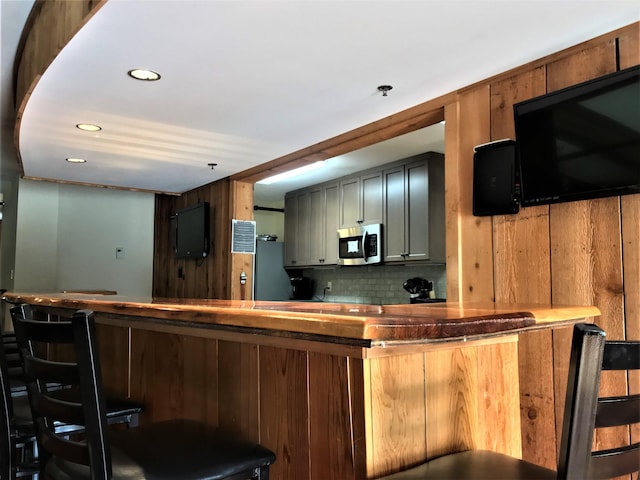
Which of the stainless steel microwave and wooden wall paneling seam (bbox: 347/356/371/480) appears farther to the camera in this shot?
the stainless steel microwave

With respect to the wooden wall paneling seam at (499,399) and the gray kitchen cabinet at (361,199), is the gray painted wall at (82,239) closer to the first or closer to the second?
the gray kitchen cabinet at (361,199)

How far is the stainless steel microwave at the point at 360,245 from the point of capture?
194 inches

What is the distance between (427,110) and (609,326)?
1.58 m

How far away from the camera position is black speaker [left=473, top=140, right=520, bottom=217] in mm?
2516

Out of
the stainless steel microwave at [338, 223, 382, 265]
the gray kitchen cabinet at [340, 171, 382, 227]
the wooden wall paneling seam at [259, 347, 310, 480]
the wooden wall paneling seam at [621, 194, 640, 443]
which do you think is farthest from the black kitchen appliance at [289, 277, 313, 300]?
the wooden wall paneling seam at [259, 347, 310, 480]

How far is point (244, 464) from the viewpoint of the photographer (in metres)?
1.17

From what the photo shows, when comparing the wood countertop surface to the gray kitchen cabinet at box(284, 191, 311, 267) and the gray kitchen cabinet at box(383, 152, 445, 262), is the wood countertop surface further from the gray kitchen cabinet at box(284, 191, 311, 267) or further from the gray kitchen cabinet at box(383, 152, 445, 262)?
the gray kitchen cabinet at box(284, 191, 311, 267)

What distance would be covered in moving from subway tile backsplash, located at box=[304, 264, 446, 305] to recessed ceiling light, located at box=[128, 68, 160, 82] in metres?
3.04

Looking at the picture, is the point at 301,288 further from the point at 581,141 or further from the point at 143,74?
the point at 581,141

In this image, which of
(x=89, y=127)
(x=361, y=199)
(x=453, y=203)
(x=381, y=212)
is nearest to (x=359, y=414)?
(x=453, y=203)

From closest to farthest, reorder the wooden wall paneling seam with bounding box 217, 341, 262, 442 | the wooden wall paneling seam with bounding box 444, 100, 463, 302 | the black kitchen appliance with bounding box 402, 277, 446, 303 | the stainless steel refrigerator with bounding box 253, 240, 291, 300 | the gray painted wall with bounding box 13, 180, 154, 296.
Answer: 1. the wooden wall paneling seam with bounding box 217, 341, 262, 442
2. the wooden wall paneling seam with bounding box 444, 100, 463, 302
3. the black kitchen appliance with bounding box 402, 277, 446, 303
4. the gray painted wall with bounding box 13, 180, 154, 296
5. the stainless steel refrigerator with bounding box 253, 240, 291, 300

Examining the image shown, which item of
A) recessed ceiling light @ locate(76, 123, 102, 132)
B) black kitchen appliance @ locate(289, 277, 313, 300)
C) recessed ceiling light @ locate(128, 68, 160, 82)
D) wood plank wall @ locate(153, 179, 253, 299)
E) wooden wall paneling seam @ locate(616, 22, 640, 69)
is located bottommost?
black kitchen appliance @ locate(289, 277, 313, 300)

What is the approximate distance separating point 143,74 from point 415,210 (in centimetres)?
271

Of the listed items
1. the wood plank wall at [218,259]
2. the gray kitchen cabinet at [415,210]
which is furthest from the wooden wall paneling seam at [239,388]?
the wood plank wall at [218,259]
